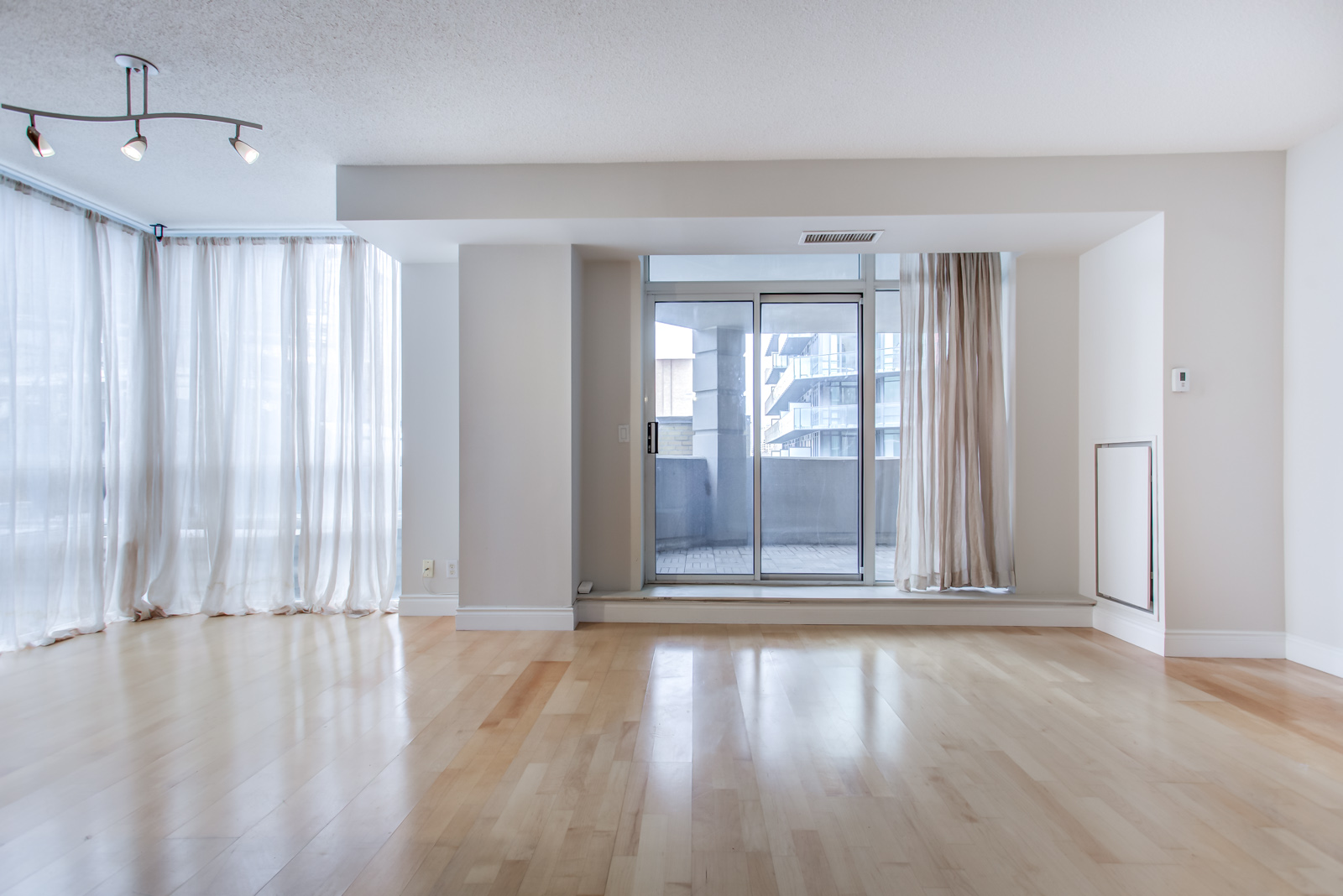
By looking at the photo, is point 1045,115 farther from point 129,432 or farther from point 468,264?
point 129,432

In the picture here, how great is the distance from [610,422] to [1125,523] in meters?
3.25

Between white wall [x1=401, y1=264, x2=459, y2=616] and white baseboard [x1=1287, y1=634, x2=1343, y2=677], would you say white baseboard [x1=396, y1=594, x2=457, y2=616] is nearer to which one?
white wall [x1=401, y1=264, x2=459, y2=616]

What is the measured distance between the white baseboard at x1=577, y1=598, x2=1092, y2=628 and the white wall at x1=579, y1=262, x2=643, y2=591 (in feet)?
0.87

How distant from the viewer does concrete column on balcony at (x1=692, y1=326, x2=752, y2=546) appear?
5145mm

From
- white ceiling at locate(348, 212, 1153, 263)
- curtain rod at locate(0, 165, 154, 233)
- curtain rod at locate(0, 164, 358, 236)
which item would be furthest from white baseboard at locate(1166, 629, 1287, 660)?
curtain rod at locate(0, 165, 154, 233)

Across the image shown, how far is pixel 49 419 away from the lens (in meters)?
4.18

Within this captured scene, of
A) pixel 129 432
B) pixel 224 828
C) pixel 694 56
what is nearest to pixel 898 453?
pixel 694 56

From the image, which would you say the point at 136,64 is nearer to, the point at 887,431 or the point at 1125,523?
the point at 887,431

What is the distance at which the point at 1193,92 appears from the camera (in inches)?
125

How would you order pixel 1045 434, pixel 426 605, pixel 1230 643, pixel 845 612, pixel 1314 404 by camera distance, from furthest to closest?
pixel 426 605 < pixel 1045 434 < pixel 845 612 < pixel 1230 643 < pixel 1314 404

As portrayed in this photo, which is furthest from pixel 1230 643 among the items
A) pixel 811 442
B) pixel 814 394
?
pixel 814 394

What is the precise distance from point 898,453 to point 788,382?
0.92 metres

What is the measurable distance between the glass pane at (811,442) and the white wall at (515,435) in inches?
59.2

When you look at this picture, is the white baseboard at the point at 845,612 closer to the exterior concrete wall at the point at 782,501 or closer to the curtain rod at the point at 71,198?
the exterior concrete wall at the point at 782,501
